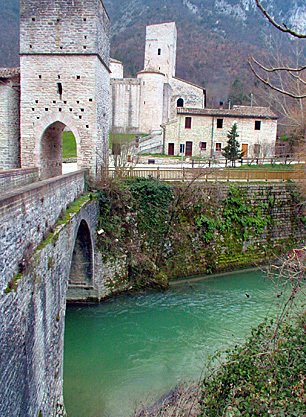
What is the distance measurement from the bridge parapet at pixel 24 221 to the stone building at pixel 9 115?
8.19 metres

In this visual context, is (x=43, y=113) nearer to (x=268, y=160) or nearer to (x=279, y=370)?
(x=279, y=370)

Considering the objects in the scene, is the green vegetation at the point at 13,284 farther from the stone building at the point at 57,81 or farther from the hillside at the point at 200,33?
the hillside at the point at 200,33

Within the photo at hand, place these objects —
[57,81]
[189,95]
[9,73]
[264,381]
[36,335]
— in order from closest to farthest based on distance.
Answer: [36,335] < [264,381] < [57,81] < [9,73] < [189,95]

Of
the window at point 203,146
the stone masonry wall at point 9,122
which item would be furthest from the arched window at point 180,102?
the stone masonry wall at point 9,122

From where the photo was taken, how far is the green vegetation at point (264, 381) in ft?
18.7

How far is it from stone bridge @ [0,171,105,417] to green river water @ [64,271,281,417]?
6.67 ft

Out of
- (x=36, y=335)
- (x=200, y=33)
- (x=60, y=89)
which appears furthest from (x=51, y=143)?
(x=200, y=33)

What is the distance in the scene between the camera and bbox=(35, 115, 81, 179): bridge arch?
14.6m

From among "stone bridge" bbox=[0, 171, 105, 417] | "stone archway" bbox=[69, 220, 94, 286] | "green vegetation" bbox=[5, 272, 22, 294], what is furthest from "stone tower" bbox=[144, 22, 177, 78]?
"green vegetation" bbox=[5, 272, 22, 294]

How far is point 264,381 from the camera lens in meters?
6.18

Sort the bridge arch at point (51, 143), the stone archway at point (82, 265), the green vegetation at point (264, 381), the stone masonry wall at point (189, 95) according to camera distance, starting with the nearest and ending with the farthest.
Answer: the green vegetation at point (264, 381) → the stone archway at point (82, 265) → the bridge arch at point (51, 143) → the stone masonry wall at point (189, 95)

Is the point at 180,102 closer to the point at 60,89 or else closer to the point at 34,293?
the point at 60,89

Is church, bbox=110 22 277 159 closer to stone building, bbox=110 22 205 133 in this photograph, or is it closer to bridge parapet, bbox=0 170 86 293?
stone building, bbox=110 22 205 133

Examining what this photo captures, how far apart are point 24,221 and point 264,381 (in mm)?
4455
